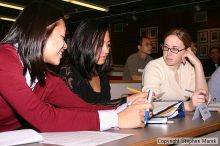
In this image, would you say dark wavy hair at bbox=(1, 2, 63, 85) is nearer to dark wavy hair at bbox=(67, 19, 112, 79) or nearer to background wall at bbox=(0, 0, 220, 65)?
dark wavy hair at bbox=(67, 19, 112, 79)

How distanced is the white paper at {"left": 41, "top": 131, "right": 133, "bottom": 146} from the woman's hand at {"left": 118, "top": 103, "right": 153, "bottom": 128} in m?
0.17

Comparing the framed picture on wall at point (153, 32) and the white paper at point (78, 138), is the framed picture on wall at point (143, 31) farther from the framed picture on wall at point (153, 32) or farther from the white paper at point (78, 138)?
the white paper at point (78, 138)

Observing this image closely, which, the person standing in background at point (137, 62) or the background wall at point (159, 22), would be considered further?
the background wall at point (159, 22)

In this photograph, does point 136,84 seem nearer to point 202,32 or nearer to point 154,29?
point 202,32

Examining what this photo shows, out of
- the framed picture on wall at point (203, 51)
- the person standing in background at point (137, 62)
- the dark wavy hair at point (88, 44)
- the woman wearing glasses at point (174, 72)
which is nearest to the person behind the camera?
the dark wavy hair at point (88, 44)

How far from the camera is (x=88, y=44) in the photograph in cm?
186

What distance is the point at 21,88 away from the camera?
103 cm

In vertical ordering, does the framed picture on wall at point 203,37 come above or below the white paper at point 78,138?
above

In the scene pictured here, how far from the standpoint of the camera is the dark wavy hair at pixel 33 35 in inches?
44.3

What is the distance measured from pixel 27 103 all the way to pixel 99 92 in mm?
931

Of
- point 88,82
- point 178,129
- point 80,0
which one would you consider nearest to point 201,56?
point 80,0

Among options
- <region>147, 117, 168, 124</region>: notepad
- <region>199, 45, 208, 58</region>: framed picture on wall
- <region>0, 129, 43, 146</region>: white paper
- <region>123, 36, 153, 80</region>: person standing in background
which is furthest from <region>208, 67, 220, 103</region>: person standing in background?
<region>199, 45, 208, 58</region>: framed picture on wall

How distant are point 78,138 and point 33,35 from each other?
44cm

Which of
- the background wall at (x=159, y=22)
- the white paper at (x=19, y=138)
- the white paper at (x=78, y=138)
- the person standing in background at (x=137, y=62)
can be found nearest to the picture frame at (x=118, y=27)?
the background wall at (x=159, y=22)
